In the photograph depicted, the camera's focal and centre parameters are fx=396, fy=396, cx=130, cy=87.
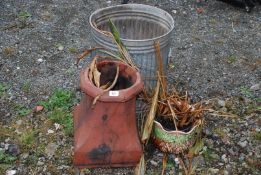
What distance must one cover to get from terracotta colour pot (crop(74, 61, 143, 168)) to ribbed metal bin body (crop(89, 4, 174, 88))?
0.20 m

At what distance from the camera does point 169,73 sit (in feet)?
15.2

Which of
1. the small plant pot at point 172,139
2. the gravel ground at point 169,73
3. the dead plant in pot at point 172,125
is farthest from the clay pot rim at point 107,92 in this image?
the gravel ground at point 169,73

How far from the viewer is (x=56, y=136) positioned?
12.3 feet

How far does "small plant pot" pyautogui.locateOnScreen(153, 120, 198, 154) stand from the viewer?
342 centimetres

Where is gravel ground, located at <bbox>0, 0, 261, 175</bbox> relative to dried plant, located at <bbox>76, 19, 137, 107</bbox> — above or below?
below

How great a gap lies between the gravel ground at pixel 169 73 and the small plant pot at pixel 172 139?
130mm

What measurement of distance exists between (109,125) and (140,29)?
119cm

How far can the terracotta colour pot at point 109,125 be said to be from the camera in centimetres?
315

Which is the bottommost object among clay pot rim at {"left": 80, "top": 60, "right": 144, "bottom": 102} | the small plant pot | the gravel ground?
the gravel ground

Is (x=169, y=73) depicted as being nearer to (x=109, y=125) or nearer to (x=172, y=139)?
(x=172, y=139)

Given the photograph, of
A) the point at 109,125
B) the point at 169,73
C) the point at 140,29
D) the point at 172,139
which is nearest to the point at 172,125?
the point at 172,139

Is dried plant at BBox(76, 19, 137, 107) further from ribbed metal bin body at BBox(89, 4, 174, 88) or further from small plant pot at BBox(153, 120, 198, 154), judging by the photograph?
small plant pot at BBox(153, 120, 198, 154)

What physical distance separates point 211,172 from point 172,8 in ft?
10.2

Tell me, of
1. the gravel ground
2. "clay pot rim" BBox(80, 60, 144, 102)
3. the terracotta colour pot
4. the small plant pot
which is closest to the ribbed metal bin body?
the terracotta colour pot
